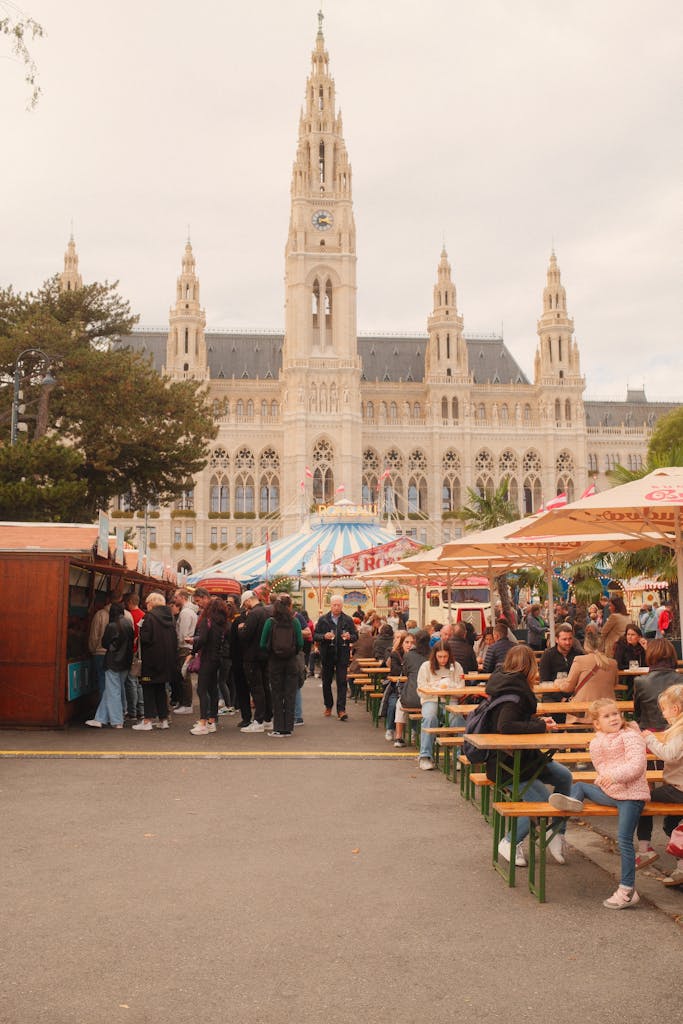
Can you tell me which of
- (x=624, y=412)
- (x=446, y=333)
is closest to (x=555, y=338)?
(x=446, y=333)

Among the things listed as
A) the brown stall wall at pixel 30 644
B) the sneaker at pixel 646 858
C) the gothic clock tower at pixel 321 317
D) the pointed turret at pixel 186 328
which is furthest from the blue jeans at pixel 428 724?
the pointed turret at pixel 186 328

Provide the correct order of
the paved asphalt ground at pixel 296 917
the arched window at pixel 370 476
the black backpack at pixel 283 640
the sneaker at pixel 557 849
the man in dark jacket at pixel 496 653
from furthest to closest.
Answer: the arched window at pixel 370 476 → the black backpack at pixel 283 640 → the man in dark jacket at pixel 496 653 → the sneaker at pixel 557 849 → the paved asphalt ground at pixel 296 917

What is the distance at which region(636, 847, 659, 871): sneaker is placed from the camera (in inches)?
224

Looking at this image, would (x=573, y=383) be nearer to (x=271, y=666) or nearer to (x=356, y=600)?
(x=356, y=600)

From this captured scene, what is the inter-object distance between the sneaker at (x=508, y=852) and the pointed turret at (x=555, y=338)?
7426 cm

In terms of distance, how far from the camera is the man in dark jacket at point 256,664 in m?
11.4

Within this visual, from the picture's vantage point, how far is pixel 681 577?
28.5 feet

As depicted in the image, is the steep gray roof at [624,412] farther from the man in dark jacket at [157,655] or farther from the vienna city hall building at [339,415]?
the man in dark jacket at [157,655]

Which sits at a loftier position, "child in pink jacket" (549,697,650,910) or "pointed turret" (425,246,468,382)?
"pointed turret" (425,246,468,382)

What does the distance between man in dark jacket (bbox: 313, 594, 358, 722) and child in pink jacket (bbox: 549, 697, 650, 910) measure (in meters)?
7.75

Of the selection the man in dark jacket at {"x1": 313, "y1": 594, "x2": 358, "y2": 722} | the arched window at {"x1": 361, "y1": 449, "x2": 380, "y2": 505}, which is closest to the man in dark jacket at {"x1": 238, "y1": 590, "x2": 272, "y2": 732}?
the man in dark jacket at {"x1": 313, "y1": 594, "x2": 358, "y2": 722}

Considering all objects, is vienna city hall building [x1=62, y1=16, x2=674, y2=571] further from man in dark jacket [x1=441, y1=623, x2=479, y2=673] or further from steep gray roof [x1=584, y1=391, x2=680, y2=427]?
man in dark jacket [x1=441, y1=623, x2=479, y2=673]

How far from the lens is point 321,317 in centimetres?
7281

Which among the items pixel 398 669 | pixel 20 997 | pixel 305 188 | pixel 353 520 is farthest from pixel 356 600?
pixel 305 188
